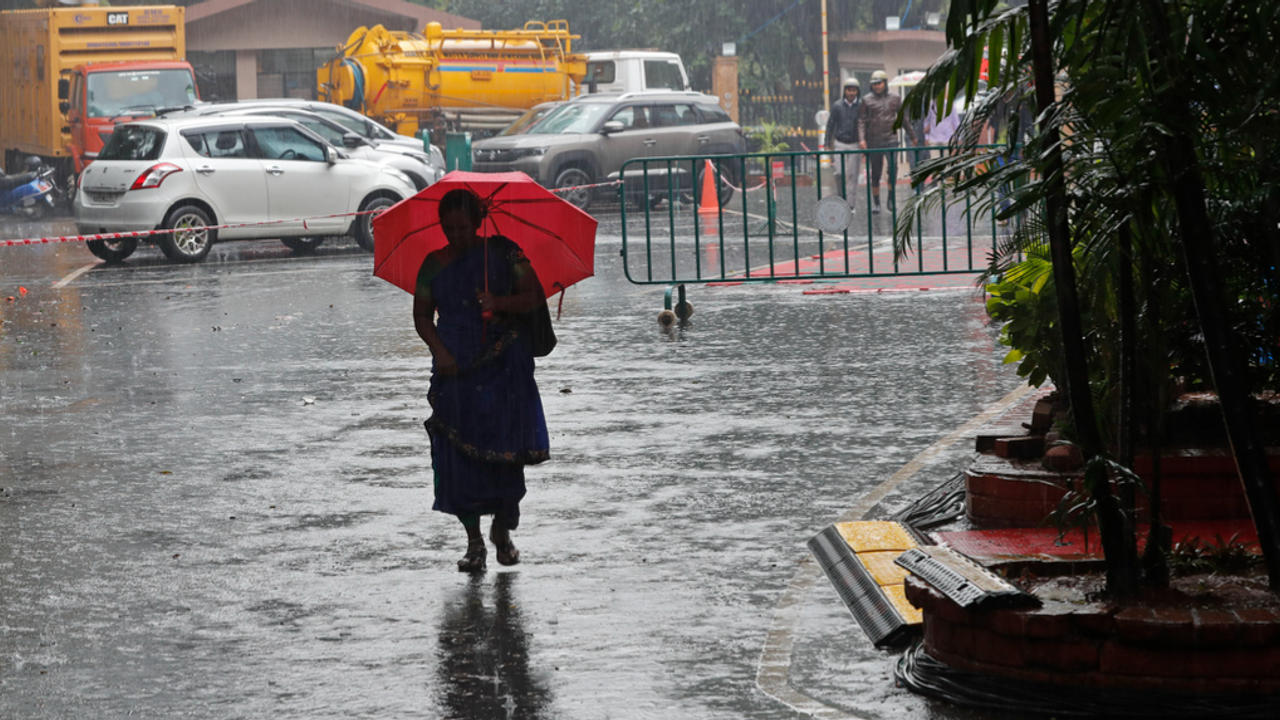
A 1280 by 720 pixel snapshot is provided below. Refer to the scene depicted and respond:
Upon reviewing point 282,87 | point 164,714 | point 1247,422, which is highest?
point 282,87

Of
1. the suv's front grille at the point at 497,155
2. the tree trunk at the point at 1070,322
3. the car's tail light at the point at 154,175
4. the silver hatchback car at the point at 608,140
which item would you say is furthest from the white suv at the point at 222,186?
the tree trunk at the point at 1070,322

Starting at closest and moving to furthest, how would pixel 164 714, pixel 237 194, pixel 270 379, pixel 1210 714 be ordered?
pixel 1210 714 → pixel 164 714 → pixel 270 379 → pixel 237 194

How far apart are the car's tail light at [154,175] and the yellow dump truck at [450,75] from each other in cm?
1565

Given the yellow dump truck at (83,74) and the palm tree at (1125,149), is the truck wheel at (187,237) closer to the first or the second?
the yellow dump truck at (83,74)

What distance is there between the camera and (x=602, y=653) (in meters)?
6.00

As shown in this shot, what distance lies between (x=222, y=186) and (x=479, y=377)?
1600 cm

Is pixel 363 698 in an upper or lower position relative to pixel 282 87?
lower

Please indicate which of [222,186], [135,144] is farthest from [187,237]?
[135,144]

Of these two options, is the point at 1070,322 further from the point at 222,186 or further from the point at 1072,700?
the point at 222,186

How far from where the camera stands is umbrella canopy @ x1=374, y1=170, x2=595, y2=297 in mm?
7438

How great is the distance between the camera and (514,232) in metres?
7.48

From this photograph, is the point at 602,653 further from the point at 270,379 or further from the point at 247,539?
the point at 270,379

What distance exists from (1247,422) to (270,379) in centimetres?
844

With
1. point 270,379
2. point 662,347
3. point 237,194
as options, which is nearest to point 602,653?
point 270,379
